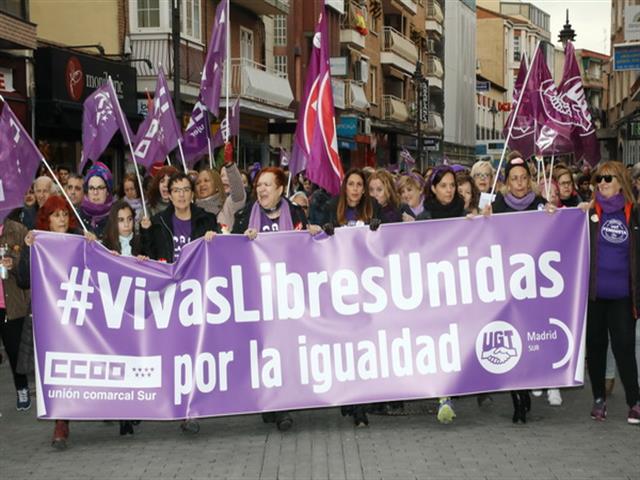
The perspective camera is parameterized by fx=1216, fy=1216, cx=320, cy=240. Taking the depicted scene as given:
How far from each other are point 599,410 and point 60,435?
3802 millimetres

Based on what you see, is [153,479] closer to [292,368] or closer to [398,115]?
[292,368]

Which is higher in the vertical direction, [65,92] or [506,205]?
[65,92]

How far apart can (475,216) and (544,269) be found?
617 millimetres

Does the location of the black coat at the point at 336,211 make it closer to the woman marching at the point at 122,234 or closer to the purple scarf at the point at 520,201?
the purple scarf at the point at 520,201

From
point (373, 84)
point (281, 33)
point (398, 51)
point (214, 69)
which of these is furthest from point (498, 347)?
point (398, 51)

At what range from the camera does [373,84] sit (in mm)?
55219

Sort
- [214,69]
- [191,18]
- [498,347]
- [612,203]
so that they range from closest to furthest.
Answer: [498,347] < [612,203] < [214,69] < [191,18]

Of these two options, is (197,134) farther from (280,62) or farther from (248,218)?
(280,62)

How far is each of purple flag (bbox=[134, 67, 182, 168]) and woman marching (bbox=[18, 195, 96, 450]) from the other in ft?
16.4

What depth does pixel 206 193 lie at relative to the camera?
11273 millimetres

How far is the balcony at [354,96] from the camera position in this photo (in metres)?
46.6

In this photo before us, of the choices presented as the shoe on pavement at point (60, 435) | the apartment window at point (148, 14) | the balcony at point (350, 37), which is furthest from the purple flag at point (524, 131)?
the balcony at point (350, 37)

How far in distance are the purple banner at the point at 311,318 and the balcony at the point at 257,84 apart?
74.0 ft

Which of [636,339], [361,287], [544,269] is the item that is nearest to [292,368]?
[361,287]
